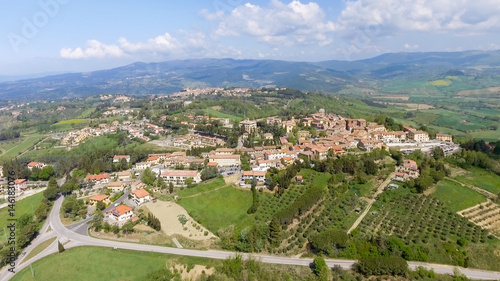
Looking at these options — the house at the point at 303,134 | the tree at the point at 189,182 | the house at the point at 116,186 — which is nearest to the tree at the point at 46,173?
the house at the point at 116,186

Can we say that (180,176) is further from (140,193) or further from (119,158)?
(119,158)

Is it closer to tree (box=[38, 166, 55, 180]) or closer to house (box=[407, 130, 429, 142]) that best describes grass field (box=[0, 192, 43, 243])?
tree (box=[38, 166, 55, 180])

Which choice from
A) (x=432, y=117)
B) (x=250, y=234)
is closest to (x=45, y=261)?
(x=250, y=234)

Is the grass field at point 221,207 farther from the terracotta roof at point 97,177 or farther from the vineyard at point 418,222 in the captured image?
the terracotta roof at point 97,177

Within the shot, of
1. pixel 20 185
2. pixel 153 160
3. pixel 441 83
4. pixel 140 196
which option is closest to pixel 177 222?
pixel 140 196

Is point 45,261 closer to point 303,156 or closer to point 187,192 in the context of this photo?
point 187,192

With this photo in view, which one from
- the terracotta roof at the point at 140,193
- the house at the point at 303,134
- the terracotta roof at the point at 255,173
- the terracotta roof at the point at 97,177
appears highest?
the house at the point at 303,134
